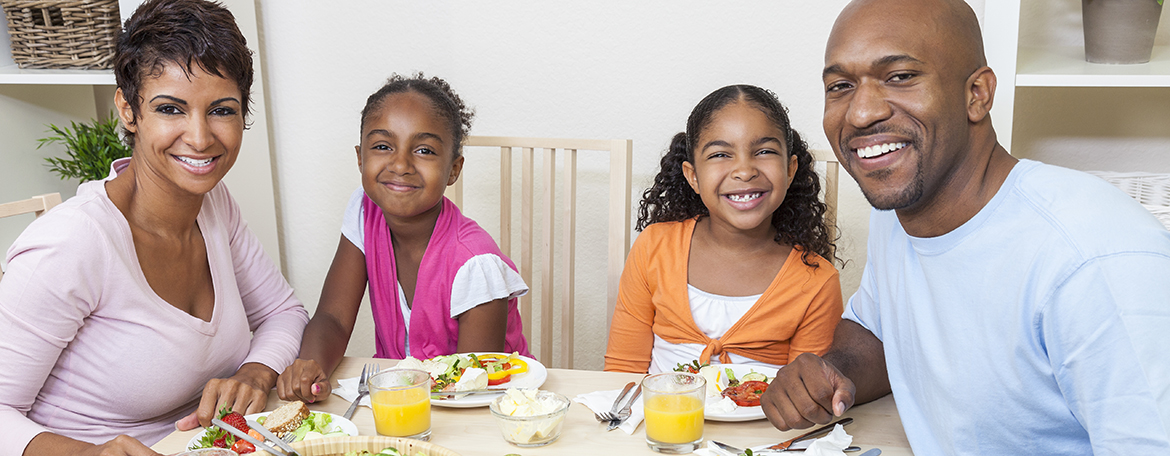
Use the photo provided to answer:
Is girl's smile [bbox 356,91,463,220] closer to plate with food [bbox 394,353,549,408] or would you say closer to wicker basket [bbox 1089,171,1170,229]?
plate with food [bbox 394,353,549,408]

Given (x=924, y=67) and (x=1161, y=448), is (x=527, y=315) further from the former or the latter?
(x=1161, y=448)

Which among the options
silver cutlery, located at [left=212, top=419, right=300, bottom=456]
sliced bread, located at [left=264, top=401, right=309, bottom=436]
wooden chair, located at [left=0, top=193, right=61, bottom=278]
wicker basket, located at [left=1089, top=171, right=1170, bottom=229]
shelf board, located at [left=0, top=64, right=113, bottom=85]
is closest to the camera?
silver cutlery, located at [left=212, top=419, right=300, bottom=456]

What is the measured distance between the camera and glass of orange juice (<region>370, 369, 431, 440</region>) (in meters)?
0.98

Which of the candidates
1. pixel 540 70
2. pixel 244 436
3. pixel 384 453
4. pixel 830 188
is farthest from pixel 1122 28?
pixel 244 436

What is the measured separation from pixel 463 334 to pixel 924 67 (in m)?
0.91

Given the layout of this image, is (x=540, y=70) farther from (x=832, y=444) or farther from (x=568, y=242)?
(x=832, y=444)

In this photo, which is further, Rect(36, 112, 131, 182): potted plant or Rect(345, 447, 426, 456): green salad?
Rect(36, 112, 131, 182): potted plant

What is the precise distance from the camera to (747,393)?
42.6 inches

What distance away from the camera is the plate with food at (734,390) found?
1.04m

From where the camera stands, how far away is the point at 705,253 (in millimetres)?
1614

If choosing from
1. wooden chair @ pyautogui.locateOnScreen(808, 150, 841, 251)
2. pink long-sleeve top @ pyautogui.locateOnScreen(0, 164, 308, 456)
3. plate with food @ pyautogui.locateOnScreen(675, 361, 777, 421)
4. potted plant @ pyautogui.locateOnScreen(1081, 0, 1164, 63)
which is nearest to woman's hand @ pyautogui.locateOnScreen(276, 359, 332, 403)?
pink long-sleeve top @ pyautogui.locateOnScreen(0, 164, 308, 456)

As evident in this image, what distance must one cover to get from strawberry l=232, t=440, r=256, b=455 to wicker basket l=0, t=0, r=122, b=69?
141 centimetres

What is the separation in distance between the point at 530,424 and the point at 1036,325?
57 cm

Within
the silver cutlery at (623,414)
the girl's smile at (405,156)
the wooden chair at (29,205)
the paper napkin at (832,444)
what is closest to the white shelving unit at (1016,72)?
the paper napkin at (832,444)
